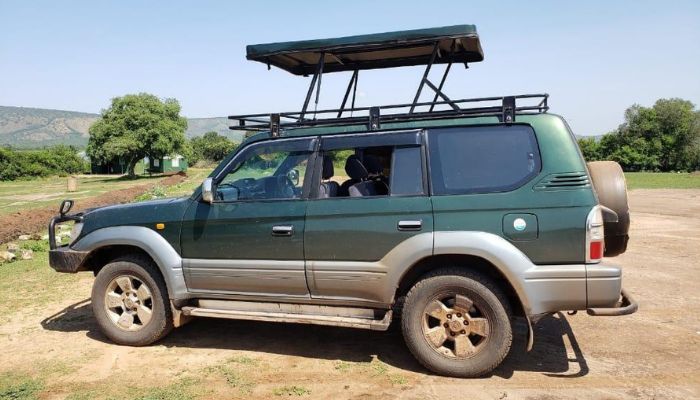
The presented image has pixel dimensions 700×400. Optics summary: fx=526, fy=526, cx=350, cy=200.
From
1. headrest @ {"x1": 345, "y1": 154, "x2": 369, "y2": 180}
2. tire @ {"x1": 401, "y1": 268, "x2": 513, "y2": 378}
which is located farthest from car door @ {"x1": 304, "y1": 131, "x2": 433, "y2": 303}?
headrest @ {"x1": 345, "y1": 154, "x2": 369, "y2": 180}

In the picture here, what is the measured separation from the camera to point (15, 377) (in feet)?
14.4

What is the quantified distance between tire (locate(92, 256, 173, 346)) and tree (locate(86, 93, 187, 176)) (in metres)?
47.7

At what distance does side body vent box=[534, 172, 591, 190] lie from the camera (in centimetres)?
402

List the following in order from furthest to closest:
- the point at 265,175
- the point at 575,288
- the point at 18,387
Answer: the point at 265,175 → the point at 18,387 → the point at 575,288

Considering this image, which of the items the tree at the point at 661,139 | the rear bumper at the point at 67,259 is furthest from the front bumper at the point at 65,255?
the tree at the point at 661,139

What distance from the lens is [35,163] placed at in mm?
51906

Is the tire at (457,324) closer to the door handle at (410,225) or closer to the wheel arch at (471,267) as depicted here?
the wheel arch at (471,267)

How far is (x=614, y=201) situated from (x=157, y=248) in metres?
Answer: 4.05

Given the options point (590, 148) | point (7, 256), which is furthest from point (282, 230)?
point (590, 148)

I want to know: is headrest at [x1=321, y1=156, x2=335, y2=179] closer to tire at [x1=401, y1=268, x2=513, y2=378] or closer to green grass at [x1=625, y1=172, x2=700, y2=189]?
tire at [x1=401, y1=268, x2=513, y2=378]

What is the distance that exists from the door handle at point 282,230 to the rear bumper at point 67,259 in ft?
6.63

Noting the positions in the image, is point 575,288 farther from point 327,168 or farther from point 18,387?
point 18,387

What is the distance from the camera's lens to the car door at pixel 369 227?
430 cm

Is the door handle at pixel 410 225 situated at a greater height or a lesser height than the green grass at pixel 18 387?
greater
